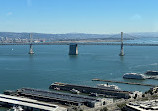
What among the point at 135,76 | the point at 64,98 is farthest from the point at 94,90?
the point at 135,76

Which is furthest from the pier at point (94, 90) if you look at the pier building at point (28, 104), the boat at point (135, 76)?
the boat at point (135, 76)

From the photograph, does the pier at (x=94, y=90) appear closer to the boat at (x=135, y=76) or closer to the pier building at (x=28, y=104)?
the pier building at (x=28, y=104)

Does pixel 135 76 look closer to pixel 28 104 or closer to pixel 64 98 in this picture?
pixel 64 98

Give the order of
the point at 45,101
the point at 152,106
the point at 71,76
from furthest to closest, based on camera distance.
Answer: the point at 71,76, the point at 45,101, the point at 152,106

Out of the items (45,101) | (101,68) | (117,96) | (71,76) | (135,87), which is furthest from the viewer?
(101,68)

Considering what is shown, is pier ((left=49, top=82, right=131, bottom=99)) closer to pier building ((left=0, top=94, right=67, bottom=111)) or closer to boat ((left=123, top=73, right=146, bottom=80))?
pier building ((left=0, top=94, right=67, bottom=111))

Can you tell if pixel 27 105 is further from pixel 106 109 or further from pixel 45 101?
pixel 106 109

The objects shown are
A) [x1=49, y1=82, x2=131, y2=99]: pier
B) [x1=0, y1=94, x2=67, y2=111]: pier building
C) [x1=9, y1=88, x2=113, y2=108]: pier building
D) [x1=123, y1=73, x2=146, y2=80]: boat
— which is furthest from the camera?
[x1=123, y1=73, x2=146, y2=80]: boat

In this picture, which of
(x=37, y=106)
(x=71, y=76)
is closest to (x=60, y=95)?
(x=37, y=106)

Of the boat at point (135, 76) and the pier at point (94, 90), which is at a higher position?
the boat at point (135, 76)

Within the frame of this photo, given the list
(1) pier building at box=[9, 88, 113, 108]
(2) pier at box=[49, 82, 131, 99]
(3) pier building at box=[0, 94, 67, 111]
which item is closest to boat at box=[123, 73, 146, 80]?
(2) pier at box=[49, 82, 131, 99]

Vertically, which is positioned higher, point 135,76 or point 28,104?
point 135,76
